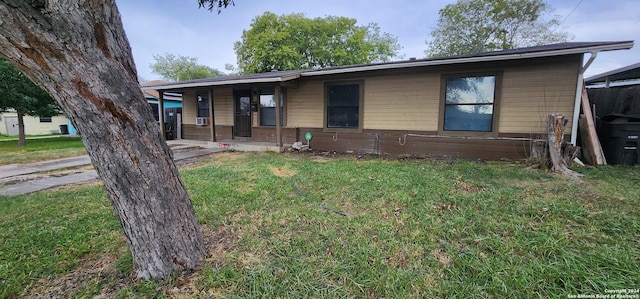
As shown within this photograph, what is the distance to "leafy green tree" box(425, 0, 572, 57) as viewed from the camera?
21219 millimetres

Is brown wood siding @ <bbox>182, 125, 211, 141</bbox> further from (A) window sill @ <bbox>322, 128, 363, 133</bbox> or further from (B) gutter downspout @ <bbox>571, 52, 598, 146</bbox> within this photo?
(B) gutter downspout @ <bbox>571, 52, 598, 146</bbox>

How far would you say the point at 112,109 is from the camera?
150 centimetres

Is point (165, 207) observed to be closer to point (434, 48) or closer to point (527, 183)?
point (527, 183)

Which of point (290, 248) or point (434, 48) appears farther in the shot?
point (434, 48)

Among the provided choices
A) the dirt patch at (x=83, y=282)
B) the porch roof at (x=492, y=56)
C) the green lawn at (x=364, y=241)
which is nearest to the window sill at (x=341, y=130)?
the porch roof at (x=492, y=56)

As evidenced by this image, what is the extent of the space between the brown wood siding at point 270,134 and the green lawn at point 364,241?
445 centimetres

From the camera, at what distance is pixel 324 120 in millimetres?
7812

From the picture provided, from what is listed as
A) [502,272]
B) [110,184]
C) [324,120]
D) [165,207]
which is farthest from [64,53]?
[324,120]

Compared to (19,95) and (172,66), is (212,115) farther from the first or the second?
(172,66)

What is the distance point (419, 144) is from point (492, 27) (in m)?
23.2

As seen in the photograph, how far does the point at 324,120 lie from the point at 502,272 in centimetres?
635

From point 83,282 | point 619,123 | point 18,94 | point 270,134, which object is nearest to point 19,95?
point 18,94

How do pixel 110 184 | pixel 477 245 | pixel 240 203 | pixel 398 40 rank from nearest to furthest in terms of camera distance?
pixel 110 184
pixel 477 245
pixel 240 203
pixel 398 40

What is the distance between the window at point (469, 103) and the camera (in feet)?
19.5
